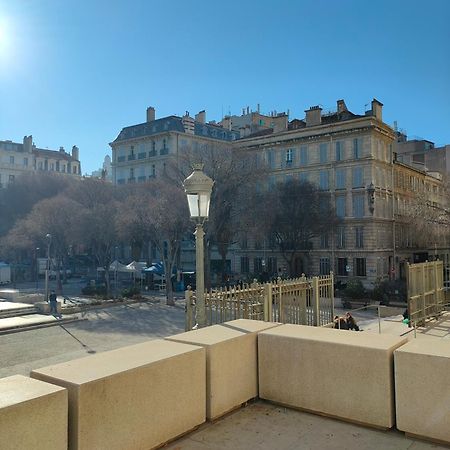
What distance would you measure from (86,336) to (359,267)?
1204 inches

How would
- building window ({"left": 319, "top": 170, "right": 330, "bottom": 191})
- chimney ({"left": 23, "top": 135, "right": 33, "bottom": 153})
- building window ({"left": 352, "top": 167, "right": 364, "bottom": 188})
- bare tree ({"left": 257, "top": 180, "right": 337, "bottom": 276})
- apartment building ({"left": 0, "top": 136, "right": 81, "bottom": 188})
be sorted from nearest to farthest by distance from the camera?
bare tree ({"left": 257, "top": 180, "right": 337, "bottom": 276}), building window ({"left": 352, "top": 167, "right": 364, "bottom": 188}), building window ({"left": 319, "top": 170, "right": 330, "bottom": 191}), apartment building ({"left": 0, "top": 136, "right": 81, "bottom": 188}), chimney ({"left": 23, "top": 135, "right": 33, "bottom": 153})

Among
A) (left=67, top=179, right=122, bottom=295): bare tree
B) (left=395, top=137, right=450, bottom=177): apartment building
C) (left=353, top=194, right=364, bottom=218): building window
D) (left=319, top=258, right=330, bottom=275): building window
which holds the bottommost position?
(left=319, top=258, right=330, bottom=275): building window

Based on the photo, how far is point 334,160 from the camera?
157 feet

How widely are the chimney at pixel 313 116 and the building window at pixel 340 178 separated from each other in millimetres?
5589

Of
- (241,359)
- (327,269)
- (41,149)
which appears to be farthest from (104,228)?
(41,149)

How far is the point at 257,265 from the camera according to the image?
51844 millimetres

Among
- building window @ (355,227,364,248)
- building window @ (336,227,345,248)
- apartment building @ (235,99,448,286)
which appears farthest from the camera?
building window @ (336,227,345,248)

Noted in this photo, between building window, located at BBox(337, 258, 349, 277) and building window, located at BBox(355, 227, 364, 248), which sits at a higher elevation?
building window, located at BBox(355, 227, 364, 248)

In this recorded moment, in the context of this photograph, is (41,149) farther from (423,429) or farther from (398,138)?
(423,429)

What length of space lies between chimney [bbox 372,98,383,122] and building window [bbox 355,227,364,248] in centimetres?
1081

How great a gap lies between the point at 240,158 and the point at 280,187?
6.12 metres

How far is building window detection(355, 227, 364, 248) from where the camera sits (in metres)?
46.2

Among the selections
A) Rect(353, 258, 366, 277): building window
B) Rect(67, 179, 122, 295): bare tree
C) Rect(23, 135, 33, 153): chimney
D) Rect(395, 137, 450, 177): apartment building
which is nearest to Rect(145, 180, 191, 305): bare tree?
Rect(67, 179, 122, 295): bare tree

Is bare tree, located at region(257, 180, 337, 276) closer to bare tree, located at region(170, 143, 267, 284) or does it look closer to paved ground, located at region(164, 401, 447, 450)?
bare tree, located at region(170, 143, 267, 284)
